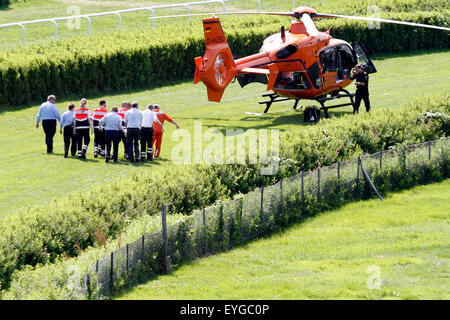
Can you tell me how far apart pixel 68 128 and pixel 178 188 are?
6660 millimetres

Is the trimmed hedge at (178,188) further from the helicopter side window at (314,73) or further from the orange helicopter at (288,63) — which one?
the orange helicopter at (288,63)

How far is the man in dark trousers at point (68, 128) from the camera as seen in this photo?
23.3m

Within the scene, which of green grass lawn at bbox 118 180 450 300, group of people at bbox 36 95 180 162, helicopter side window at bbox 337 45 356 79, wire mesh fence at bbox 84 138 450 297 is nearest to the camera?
green grass lawn at bbox 118 180 450 300

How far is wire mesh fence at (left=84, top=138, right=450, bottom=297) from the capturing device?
48.4ft

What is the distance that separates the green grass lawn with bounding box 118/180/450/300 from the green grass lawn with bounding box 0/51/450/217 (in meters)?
5.50

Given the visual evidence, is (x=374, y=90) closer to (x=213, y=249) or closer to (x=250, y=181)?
(x=250, y=181)

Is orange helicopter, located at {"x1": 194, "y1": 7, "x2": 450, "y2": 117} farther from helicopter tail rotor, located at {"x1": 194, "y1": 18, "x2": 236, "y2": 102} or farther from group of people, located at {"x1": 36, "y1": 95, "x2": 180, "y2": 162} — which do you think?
group of people, located at {"x1": 36, "y1": 95, "x2": 180, "y2": 162}

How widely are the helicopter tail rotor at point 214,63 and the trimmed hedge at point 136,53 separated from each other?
27.8ft

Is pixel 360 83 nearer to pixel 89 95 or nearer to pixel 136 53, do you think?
pixel 136 53

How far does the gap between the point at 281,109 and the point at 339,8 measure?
1356 cm

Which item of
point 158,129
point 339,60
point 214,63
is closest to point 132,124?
point 158,129

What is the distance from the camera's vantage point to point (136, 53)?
3416cm

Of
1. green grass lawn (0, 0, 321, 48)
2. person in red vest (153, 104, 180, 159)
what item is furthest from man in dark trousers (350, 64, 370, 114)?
green grass lawn (0, 0, 321, 48)
